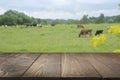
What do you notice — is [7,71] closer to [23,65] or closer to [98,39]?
[23,65]

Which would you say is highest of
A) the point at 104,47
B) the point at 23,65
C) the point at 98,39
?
the point at 23,65

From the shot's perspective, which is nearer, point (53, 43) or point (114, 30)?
point (114, 30)

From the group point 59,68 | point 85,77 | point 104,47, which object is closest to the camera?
point 85,77

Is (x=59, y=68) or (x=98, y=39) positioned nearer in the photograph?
(x=59, y=68)

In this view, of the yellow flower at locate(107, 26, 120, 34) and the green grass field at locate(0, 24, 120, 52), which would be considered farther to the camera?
the green grass field at locate(0, 24, 120, 52)

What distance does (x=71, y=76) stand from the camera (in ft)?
3.48

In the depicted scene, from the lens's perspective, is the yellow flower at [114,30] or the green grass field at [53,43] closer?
the yellow flower at [114,30]

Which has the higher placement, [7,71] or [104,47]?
[7,71]

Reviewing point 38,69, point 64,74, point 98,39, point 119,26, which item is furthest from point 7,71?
point 98,39

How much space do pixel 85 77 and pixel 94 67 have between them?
24 cm

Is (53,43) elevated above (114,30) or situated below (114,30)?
below

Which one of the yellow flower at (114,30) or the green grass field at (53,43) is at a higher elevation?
the yellow flower at (114,30)

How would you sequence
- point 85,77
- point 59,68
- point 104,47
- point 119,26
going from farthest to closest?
point 104,47, point 119,26, point 59,68, point 85,77

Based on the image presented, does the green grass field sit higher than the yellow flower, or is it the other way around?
the yellow flower
